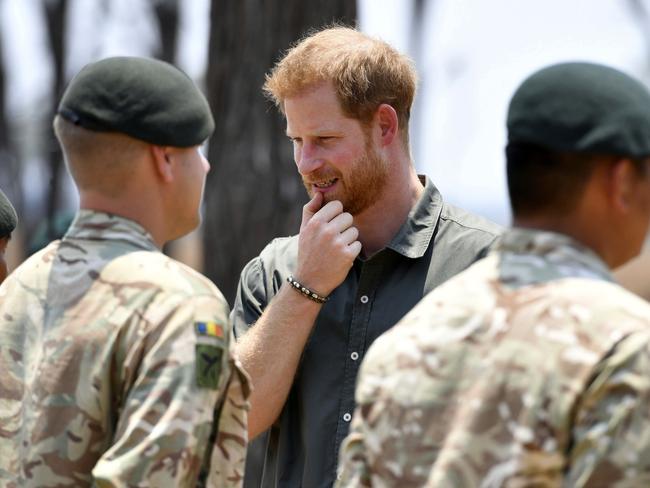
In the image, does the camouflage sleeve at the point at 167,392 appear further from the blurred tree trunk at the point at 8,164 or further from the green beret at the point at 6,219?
the blurred tree trunk at the point at 8,164

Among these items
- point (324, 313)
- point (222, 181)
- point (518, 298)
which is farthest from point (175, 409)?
point (222, 181)

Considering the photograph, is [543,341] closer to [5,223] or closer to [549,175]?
[549,175]

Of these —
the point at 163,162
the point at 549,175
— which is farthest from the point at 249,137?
the point at 549,175

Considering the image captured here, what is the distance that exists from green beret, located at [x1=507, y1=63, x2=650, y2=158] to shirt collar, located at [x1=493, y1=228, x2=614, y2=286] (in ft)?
0.66

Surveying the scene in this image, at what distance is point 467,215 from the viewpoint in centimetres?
419

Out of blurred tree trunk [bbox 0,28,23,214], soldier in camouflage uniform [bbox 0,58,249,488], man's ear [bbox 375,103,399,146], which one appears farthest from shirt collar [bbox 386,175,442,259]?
blurred tree trunk [bbox 0,28,23,214]

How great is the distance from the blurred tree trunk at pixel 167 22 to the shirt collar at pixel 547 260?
1708 centimetres

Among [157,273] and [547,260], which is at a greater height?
[547,260]

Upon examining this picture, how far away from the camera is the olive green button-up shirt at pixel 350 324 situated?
390 centimetres

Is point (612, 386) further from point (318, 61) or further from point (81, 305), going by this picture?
point (318, 61)

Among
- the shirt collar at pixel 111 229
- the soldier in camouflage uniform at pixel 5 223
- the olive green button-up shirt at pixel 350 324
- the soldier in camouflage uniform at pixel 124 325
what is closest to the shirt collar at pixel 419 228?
the olive green button-up shirt at pixel 350 324

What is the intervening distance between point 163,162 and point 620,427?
1.32 metres

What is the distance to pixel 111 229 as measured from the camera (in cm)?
302

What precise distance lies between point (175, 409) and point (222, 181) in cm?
477
